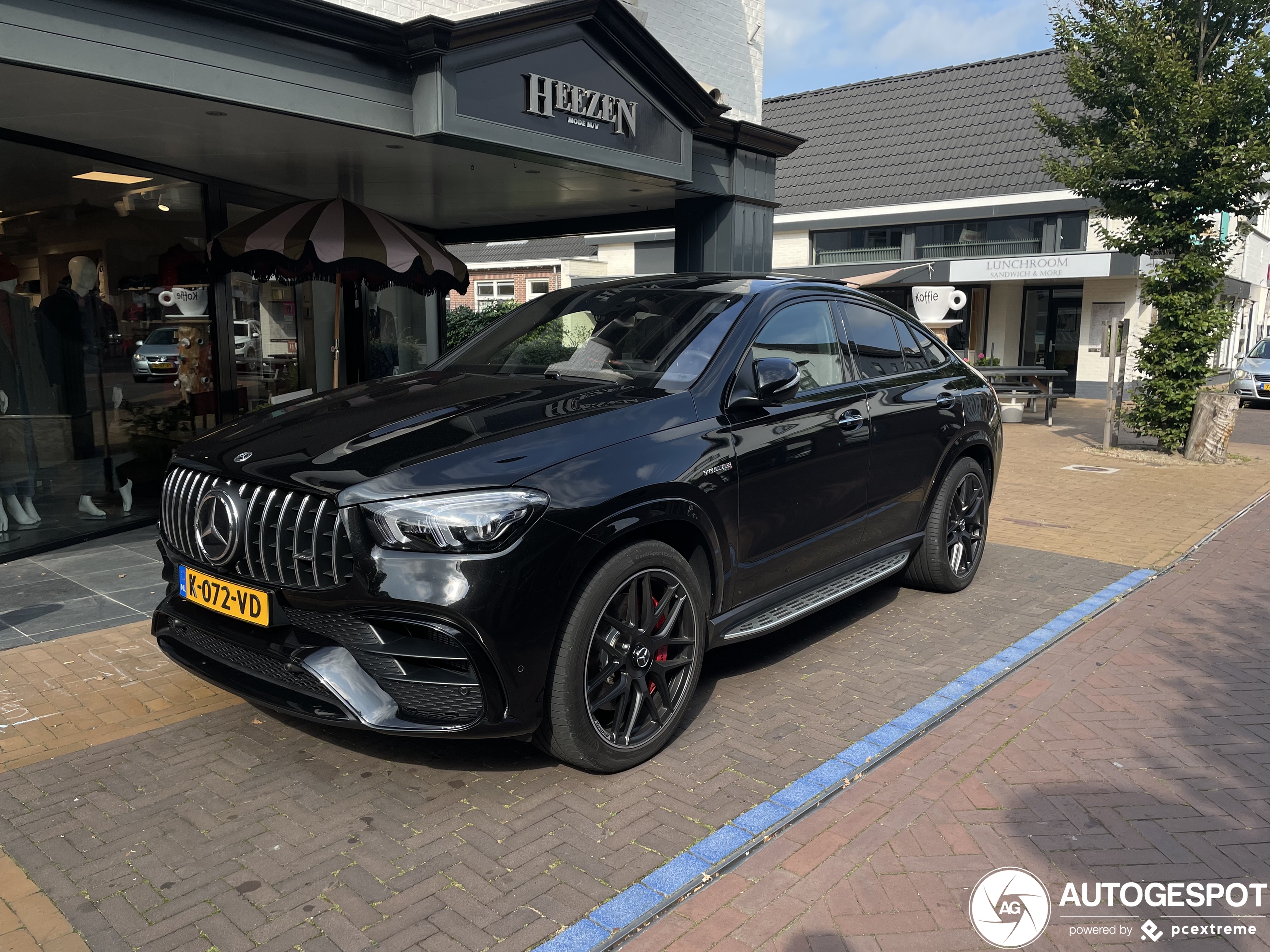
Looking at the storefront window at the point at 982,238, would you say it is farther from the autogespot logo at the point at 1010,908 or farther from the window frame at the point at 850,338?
the autogespot logo at the point at 1010,908

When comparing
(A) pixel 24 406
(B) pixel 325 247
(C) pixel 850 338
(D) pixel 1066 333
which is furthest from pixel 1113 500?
(D) pixel 1066 333

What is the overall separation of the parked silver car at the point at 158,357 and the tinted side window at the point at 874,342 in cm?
591

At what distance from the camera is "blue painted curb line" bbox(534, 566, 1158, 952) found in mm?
2686

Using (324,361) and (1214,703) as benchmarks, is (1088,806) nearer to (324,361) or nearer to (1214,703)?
(1214,703)

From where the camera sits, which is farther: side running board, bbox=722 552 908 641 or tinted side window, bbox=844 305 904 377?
tinted side window, bbox=844 305 904 377

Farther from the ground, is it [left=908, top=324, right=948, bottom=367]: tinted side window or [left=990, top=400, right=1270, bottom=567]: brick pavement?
[left=908, top=324, right=948, bottom=367]: tinted side window

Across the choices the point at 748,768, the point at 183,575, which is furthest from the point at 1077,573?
the point at 183,575

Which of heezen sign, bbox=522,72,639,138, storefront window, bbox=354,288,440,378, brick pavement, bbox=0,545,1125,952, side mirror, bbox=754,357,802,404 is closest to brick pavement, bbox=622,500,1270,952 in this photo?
brick pavement, bbox=0,545,1125,952

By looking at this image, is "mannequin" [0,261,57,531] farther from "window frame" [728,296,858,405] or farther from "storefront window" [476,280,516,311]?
"storefront window" [476,280,516,311]

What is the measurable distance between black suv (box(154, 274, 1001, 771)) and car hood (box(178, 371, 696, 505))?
0.4 inches

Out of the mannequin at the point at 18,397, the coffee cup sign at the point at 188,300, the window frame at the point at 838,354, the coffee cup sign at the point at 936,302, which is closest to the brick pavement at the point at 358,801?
the window frame at the point at 838,354

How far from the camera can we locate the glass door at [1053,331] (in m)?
24.9

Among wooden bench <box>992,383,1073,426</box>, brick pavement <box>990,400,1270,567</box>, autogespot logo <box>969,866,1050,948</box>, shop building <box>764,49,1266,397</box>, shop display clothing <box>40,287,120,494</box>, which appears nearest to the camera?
autogespot logo <box>969,866,1050,948</box>

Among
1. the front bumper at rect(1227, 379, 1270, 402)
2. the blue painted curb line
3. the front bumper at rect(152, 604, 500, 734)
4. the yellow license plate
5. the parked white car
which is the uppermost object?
the parked white car
